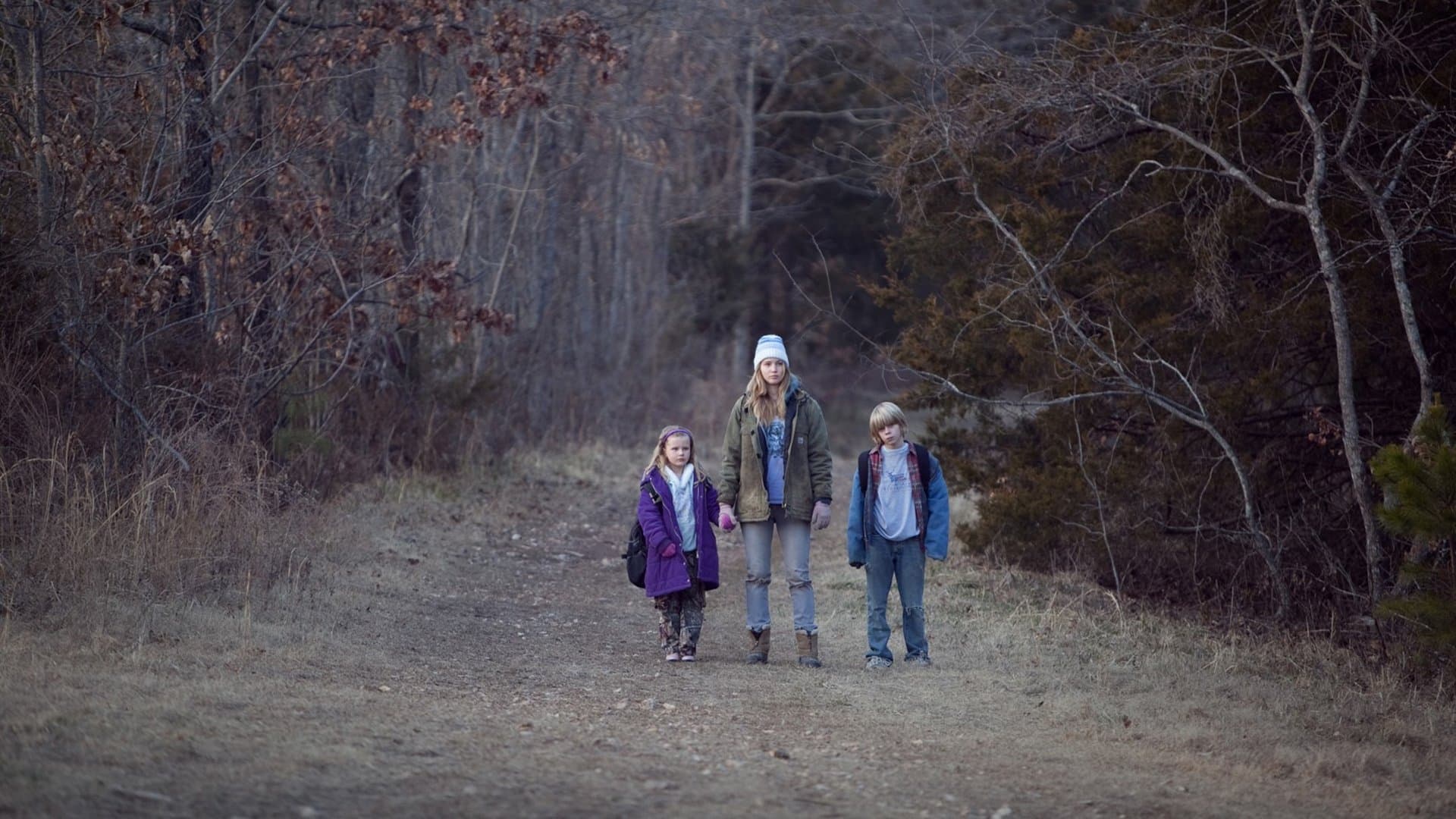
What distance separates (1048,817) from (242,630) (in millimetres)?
4764

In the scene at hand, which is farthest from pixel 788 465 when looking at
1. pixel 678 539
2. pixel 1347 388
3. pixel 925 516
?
pixel 1347 388

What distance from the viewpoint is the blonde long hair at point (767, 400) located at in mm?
8602

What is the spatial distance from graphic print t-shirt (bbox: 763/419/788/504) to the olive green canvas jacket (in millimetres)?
25

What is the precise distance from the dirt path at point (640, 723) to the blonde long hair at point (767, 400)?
1577 millimetres

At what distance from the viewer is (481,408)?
1806cm

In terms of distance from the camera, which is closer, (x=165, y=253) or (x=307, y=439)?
(x=165, y=253)

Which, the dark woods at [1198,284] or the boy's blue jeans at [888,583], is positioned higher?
the dark woods at [1198,284]

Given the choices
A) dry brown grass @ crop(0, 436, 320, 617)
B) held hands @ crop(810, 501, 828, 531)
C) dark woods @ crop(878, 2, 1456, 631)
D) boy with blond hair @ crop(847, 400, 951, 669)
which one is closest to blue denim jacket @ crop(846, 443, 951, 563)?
boy with blond hair @ crop(847, 400, 951, 669)

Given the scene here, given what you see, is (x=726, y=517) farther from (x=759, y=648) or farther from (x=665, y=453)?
(x=759, y=648)

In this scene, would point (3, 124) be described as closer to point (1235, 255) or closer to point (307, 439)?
point (307, 439)

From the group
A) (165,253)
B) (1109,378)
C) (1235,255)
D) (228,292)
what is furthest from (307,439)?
(1235,255)

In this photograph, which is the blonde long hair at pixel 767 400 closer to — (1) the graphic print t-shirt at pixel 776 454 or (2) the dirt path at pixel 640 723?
(1) the graphic print t-shirt at pixel 776 454

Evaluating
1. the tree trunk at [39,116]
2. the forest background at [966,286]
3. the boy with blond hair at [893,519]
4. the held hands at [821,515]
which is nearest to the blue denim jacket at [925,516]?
the boy with blond hair at [893,519]

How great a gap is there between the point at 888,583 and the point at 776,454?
3.60ft
